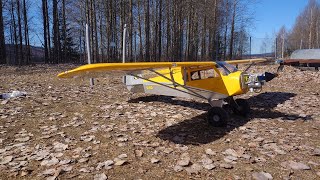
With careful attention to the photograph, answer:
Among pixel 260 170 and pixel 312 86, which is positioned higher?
pixel 312 86

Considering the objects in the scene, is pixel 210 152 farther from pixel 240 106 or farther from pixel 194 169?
pixel 240 106

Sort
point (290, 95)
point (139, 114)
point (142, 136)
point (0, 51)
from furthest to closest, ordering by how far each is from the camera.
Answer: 1. point (0, 51)
2. point (290, 95)
3. point (139, 114)
4. point (142, 136)

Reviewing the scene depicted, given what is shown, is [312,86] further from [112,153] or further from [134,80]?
[112,153]

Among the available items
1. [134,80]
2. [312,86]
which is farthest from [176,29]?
[134,80]

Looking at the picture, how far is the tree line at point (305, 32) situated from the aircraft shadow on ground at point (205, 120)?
141 ft

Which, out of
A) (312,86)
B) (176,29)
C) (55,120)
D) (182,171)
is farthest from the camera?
(176,29)

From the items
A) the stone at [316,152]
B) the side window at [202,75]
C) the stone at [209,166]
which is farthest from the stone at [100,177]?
the side window at [202,75]

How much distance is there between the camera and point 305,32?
200 feet

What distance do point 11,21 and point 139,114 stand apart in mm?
36547

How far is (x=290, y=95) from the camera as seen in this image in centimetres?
1089

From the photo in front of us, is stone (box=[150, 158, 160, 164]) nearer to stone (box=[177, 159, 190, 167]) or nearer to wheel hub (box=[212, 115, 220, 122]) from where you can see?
stone (box=[177, 159, 190, 167])

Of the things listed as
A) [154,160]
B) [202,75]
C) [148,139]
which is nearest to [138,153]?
[154,160]

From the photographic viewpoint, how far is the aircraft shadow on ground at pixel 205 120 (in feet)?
20.3

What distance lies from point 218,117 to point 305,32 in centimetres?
6354
